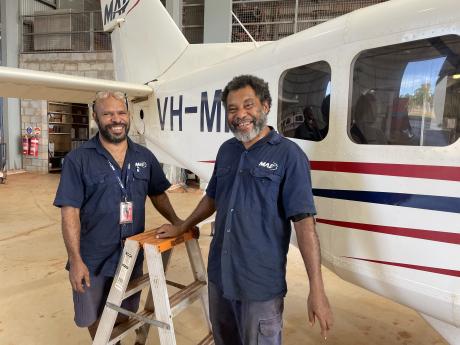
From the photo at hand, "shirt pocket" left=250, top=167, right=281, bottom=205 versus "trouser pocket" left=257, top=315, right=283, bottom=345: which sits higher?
"shirt pocket" left=250, top=167, right=281, bottom=205

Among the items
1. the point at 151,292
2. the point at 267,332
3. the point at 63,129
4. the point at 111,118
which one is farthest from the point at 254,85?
the point at 63,129

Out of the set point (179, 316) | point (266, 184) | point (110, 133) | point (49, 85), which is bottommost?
point (179, 316)

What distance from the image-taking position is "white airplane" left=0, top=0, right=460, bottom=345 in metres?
1.40

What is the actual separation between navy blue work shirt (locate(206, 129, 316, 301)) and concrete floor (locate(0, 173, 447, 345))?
4.50ft

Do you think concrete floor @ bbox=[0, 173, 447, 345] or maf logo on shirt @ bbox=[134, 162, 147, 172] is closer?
maf logo on shirt @ bbox=[134, 162, 147, 172]

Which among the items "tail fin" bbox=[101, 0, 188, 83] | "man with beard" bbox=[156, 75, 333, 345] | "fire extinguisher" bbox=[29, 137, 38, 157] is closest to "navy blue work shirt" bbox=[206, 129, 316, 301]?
"man with beard" bbox=[156, 75, 333, 345]

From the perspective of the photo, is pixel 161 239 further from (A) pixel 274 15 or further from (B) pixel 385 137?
(A) pixel 274 15

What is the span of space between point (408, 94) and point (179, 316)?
233 centimetres

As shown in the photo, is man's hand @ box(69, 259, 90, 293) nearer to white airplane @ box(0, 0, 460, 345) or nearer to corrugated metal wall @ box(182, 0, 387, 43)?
white airplane @ box(0, 0, 460, 345)

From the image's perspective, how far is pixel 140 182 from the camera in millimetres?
2002

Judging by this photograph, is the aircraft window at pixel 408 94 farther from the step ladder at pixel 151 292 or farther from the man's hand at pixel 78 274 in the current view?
the man's hand at pixel 78 274

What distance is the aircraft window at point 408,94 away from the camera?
1391 millimetres

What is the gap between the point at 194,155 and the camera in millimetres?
Result: 3094

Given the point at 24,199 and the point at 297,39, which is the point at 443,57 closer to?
the point at 297,39
